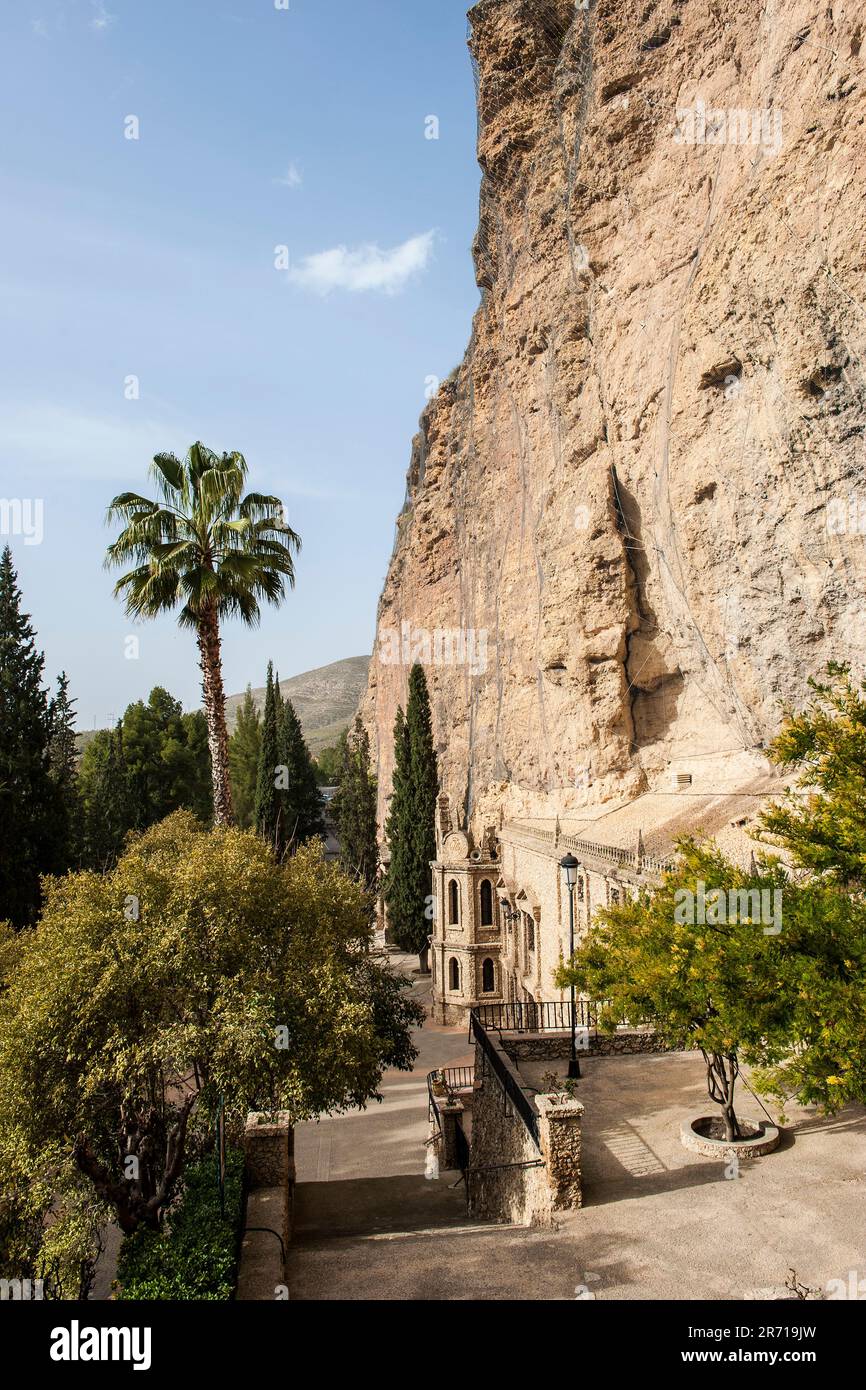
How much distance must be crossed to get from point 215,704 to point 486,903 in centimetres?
2285

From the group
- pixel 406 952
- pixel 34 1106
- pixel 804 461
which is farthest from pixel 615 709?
pixel 34 1106

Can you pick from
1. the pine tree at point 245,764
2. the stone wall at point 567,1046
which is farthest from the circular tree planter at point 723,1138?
the pine tree at point 245,764

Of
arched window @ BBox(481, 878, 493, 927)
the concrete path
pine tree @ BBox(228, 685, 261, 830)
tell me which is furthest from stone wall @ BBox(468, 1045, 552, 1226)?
pine tree @ BBox(228, 685, 261, 830)

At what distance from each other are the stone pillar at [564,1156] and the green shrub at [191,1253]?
3.65m

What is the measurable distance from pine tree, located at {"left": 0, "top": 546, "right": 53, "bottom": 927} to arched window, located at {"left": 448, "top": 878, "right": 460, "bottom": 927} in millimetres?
17396

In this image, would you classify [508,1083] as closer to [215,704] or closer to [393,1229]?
[393,1229]

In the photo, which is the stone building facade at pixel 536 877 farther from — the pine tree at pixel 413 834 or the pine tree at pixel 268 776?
the pine tree at pixel 268 776

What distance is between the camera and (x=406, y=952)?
42.3 meters

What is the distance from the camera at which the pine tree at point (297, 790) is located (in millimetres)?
53562

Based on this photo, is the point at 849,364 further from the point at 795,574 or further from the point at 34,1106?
the point at 34,1106

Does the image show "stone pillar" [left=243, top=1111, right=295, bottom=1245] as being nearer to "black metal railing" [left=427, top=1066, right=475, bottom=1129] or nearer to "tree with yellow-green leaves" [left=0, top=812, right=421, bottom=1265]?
"tree with yellow-green leaves" [left=0, top=812, right=421, bottom=1265]

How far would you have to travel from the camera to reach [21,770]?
25000 mm

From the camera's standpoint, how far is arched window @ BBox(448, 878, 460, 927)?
36875mm

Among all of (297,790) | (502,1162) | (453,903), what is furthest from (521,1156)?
(297,790)
